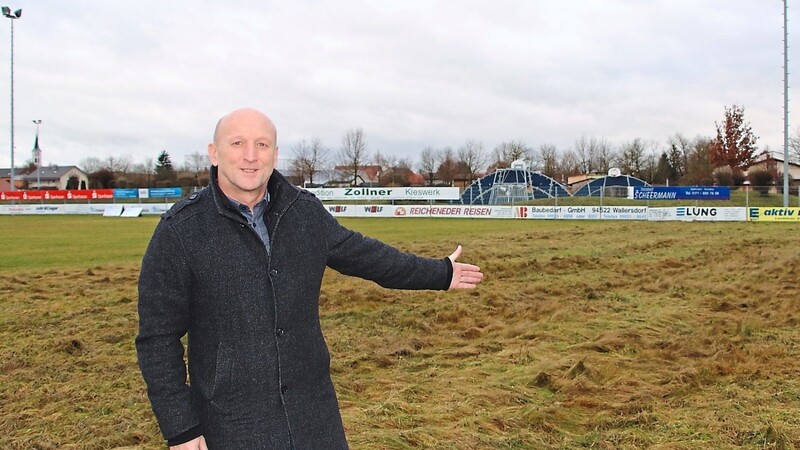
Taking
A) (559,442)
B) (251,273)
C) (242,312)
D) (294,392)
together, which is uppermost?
(251,273)

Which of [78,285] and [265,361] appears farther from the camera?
[78,285]

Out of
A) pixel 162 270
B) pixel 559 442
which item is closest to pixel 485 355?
pixel 559 442

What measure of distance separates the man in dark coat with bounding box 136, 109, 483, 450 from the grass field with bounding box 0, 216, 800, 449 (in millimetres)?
2218

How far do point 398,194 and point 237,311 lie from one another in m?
45.0

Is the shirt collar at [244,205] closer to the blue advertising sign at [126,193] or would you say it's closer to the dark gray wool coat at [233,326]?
the dark gray wool coat at [233,326]

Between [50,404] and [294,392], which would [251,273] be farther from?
[50,404]

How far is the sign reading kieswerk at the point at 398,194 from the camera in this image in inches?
1837

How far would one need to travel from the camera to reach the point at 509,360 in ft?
22.6

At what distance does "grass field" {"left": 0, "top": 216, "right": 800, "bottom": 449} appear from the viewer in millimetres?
4805

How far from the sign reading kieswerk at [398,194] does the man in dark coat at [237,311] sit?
43904mm

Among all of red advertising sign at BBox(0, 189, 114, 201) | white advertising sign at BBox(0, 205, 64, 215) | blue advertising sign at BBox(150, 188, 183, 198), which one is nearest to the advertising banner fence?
blue advertising sign at BBox(150, 188, 183, 198)

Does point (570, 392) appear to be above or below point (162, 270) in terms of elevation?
below

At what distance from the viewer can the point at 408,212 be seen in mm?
42750

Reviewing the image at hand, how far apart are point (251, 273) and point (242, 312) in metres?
0.15
